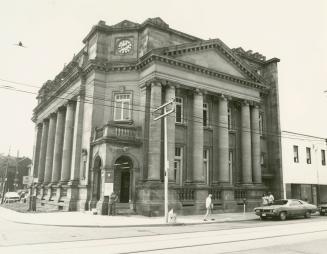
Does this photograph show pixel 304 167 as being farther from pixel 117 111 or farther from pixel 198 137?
pixel 117 111

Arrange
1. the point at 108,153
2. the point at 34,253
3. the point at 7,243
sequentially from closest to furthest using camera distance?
1. the point at 34,253
2. the point at 7,243
3. the point at 108,153

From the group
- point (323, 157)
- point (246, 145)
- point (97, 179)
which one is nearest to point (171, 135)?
point (97, 179)

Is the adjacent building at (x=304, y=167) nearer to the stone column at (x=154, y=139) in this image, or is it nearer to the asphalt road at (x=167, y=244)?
the stone column at (x=154, y=139)

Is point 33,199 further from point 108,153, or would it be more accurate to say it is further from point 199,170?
point 199,170

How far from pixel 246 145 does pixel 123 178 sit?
1161 cm

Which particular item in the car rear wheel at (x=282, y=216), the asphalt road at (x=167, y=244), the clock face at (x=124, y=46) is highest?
the clock face at (x=124, y=46)

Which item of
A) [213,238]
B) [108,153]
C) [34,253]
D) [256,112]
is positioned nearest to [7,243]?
[34,253]

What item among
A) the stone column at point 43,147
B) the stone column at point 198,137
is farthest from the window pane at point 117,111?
the stone column at point 43,147

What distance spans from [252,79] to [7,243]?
2578 cm

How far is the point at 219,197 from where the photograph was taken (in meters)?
27.3

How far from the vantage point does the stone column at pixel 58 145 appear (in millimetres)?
33094

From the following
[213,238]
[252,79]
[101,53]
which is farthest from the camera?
[252,79]

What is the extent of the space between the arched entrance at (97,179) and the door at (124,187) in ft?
5.64

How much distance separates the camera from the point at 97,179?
25906 mm
